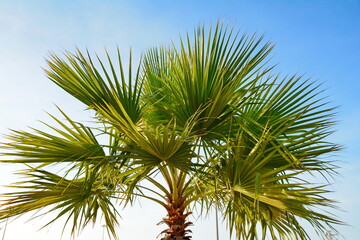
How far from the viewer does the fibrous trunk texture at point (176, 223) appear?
4.01 metres

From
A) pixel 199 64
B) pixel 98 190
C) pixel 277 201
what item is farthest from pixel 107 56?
pixel 277 201

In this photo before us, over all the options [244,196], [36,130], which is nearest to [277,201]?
[244,196]

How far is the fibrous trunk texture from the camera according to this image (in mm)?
4012

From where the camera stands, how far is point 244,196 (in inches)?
131

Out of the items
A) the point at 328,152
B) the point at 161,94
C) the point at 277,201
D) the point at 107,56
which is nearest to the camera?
the point at 277,201

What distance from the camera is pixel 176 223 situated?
13.3 feet

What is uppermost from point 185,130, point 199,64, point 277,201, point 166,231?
point 199,64

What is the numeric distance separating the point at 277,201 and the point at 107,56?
7.53 ft

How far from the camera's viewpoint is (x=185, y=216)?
162 inches

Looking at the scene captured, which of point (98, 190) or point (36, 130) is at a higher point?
point (36, 130)

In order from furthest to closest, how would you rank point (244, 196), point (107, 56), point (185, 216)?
point (185, 216)
point (107, 56)
point (244, 196)

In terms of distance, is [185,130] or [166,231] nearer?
[185,130]

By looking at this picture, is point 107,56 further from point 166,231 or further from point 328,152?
point 328,152

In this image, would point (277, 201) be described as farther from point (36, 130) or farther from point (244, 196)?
point (36, 130)
